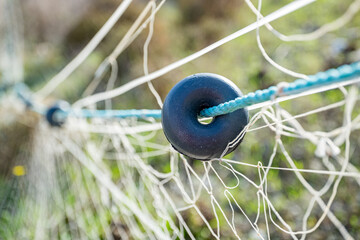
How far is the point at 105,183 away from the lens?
1708 millimetres

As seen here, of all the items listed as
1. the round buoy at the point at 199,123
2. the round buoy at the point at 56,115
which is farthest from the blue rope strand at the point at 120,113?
the round buoy at the point at 199,123

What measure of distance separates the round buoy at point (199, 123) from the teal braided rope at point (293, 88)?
23 millimetres

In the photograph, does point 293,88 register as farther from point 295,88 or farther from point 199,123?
point 199,123

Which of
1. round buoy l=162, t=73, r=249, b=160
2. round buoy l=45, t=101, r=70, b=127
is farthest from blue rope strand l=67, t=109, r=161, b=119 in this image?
round buoy l=162, t=73, r=249, b=160

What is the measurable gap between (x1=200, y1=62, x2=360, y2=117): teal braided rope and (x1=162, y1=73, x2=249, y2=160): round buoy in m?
0.02

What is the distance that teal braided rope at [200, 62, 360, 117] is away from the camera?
0.47m

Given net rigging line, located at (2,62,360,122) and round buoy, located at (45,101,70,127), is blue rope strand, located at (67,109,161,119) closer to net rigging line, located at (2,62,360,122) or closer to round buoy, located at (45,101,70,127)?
round buoy, located at (45,101,70,127)

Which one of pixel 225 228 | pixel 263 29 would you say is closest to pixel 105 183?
pixel 225 228

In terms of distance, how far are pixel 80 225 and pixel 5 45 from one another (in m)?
1.79

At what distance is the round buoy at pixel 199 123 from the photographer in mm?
646

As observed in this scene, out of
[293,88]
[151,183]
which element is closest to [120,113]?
[151,183]

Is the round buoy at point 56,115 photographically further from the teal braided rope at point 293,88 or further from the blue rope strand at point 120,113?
the teal braided rope at point 293,88

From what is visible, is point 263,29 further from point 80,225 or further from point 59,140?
point 80,225

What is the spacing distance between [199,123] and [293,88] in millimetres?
178
